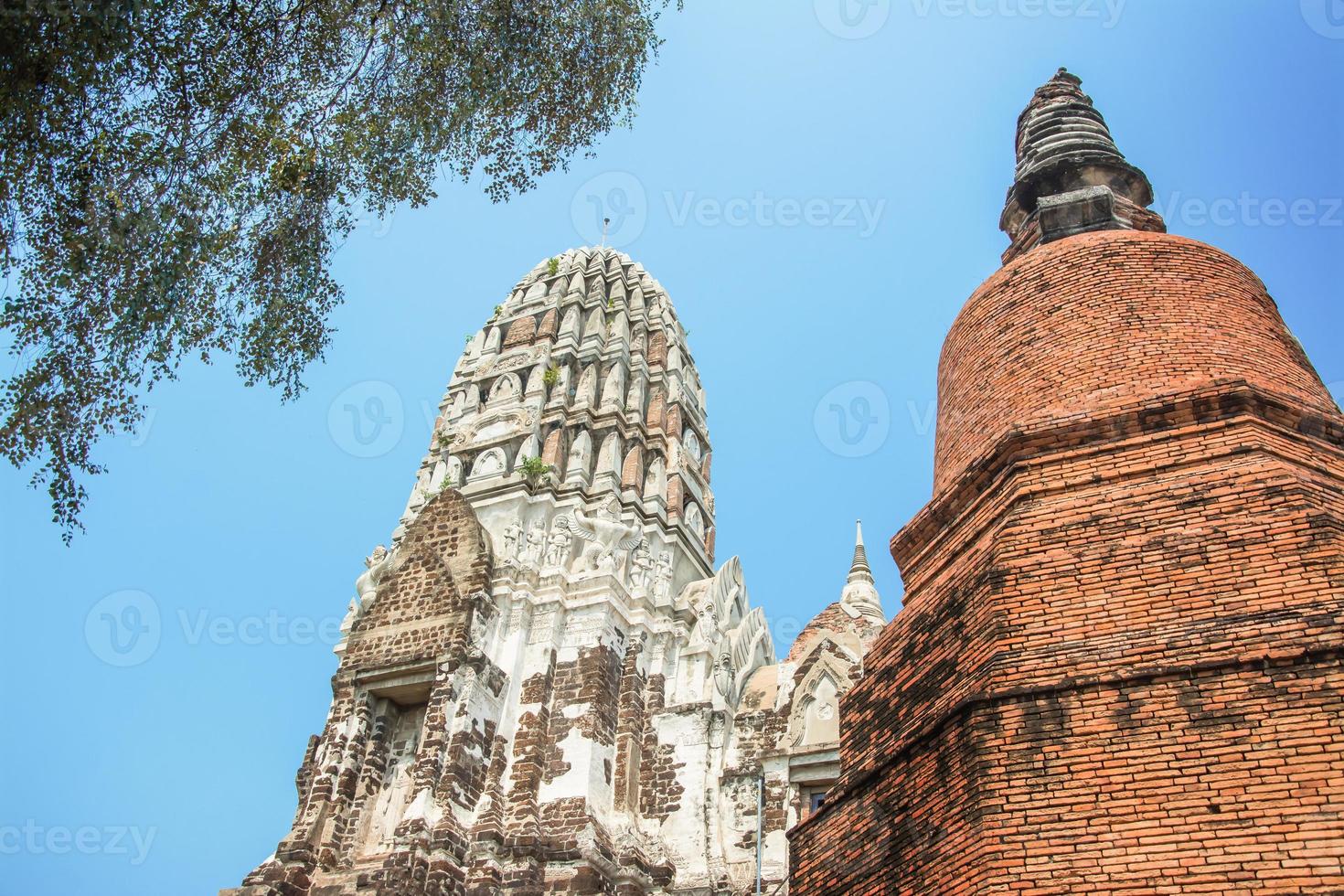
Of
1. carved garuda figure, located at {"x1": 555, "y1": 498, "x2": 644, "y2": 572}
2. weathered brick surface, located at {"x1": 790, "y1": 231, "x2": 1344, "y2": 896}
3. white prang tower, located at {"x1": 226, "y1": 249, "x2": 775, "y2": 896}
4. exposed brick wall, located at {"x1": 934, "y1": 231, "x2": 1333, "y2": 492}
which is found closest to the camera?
weathered brick surface, located at {"x1": 790, "y1": 231, "x2": 1344, "y2": 896}

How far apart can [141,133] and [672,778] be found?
37.1ft

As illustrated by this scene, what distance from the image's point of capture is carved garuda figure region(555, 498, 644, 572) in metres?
18.3

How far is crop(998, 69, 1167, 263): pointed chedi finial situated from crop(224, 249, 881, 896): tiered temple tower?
927cm

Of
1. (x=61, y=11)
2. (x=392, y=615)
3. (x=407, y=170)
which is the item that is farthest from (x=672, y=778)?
(x=61, y=11)

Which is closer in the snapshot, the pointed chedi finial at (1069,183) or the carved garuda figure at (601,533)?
the pointed chedi finial at (1069,183)

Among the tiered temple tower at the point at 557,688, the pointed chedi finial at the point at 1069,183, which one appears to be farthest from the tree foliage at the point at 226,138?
the tiered temple tower at the point at 557,688

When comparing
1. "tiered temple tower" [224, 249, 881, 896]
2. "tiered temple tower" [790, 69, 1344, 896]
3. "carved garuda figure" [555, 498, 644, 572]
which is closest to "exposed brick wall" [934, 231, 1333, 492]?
"tiered temple tower" [790, 69, 1344, 896]

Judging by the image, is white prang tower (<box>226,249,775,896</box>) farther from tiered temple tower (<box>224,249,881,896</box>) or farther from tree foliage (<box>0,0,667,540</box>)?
tree foliage (<box>0,0,667,540</box>)

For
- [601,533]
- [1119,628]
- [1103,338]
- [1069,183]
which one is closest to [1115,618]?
[1119,628]

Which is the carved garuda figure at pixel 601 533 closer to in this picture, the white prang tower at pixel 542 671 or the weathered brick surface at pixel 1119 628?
the white prang tower at pixel 542 671

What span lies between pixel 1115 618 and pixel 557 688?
12.4 m

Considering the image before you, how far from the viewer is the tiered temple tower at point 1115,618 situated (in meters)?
4.34

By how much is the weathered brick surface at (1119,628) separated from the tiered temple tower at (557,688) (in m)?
9.09

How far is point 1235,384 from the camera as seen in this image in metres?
5.68
